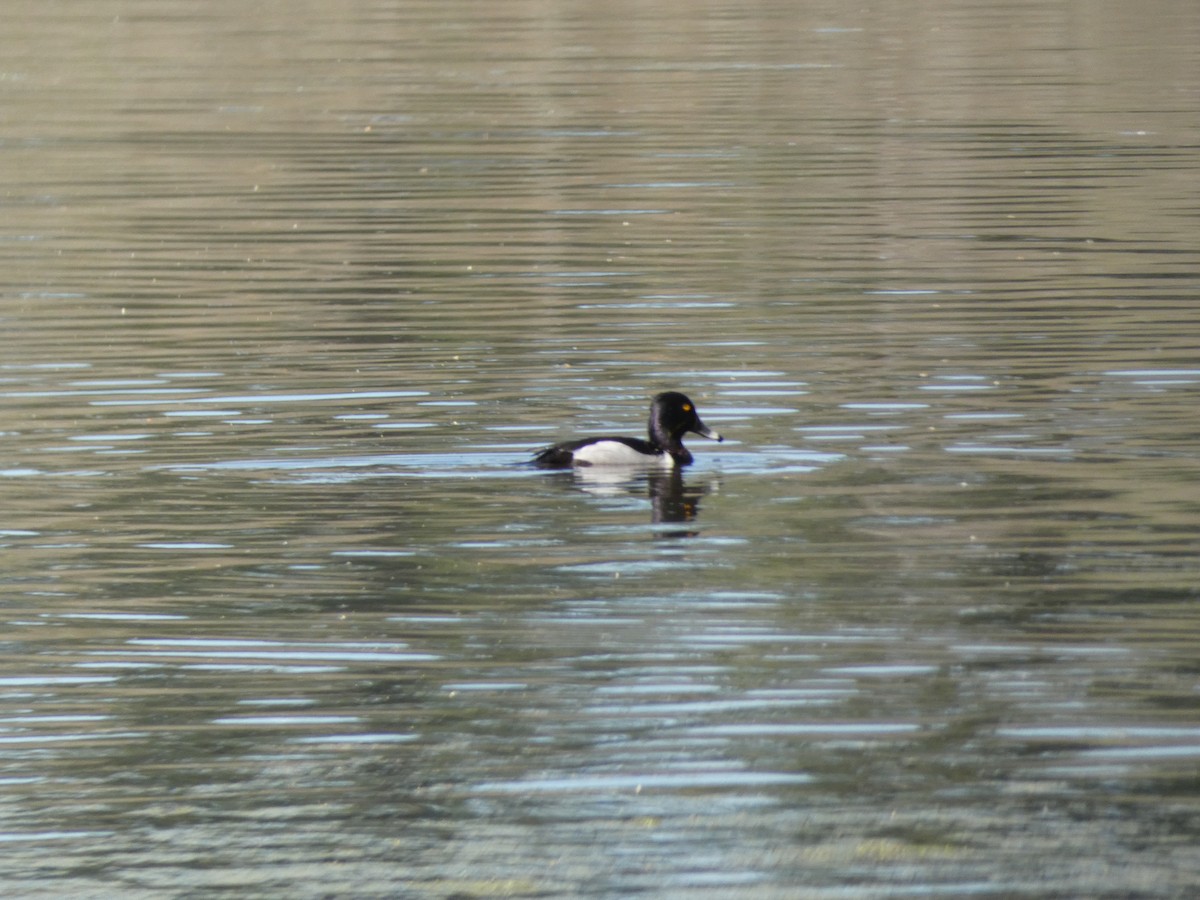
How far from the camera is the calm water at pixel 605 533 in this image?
27.2ft

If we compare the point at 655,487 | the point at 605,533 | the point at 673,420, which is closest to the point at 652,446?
the point at 673,420

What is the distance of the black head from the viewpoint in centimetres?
1416

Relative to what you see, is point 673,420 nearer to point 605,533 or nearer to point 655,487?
point 655,487

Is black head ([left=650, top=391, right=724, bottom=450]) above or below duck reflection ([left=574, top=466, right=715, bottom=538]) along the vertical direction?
above

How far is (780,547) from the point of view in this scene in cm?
1202

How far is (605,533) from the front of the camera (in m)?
12.7

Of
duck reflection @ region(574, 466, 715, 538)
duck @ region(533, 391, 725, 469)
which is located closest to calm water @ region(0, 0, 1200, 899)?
duck reflection @ region(574, 466, 715, 538)

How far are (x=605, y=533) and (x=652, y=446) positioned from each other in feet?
5.53

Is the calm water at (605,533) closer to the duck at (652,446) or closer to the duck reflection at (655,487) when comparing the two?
the duck reflection at (655,487)

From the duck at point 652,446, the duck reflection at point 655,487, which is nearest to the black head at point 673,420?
the duck at point 652,446

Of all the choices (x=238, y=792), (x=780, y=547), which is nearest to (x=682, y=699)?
(x=238, y=792)

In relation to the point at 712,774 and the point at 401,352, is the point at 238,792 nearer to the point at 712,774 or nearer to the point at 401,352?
the point at 712,774

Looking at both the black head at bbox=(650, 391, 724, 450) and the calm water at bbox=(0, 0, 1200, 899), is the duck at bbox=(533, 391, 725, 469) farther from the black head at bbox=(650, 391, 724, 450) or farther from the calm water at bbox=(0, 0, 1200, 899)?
the calm water at bbox=(0, 0, 1200, 899)

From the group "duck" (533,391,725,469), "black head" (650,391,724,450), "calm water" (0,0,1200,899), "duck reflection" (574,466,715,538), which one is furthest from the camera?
"black head" (650,391,724,450)
